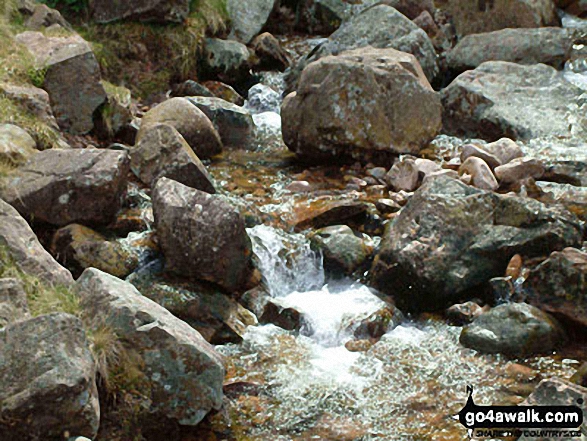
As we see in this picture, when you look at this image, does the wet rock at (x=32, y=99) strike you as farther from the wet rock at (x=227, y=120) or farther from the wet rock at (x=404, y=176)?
the wet rock at (x=404, y=176)

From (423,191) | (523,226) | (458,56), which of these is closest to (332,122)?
(423,191)

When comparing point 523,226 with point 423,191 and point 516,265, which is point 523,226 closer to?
point 516,265

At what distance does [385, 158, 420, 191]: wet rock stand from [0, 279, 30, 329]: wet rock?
16.9ft

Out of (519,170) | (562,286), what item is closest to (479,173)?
(519,170)

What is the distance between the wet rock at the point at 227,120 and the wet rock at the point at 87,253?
3.68 metres

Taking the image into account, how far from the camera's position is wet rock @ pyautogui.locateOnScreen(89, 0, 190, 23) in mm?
12586

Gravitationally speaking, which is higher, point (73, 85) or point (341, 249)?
point (73, 85)

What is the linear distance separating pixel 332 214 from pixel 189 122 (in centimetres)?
262

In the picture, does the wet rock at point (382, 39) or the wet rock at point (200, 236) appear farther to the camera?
the wet rock at point (382, 39)

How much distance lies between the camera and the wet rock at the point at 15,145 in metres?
7.78

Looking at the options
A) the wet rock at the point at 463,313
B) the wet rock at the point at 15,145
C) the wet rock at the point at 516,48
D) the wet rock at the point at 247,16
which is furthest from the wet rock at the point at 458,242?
the wet rock at the point at 247,16

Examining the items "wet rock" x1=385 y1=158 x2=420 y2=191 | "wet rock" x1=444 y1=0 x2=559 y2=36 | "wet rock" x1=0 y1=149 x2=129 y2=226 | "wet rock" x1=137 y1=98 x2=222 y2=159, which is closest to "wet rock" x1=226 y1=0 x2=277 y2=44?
"wet rock" x1=444 y1=0 x2=559 y2=36

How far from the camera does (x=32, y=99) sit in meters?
9.05

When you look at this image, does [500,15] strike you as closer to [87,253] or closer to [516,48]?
[516,48]
